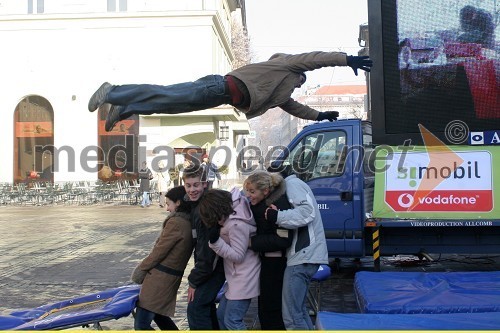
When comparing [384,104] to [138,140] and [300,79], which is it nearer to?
[300,79]

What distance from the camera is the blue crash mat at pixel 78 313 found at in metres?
5.30

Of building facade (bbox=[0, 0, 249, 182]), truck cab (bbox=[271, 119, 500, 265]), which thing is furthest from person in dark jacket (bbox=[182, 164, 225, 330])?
building facade (bbox=[0, 0, 249, 182])

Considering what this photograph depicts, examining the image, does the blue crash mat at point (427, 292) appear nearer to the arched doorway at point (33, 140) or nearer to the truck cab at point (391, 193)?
the truck cab at point (391, 193)

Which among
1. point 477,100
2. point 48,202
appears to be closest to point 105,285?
point 477,100

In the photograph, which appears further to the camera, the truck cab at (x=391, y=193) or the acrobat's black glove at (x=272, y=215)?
the truck cab at (x=391, y=193)

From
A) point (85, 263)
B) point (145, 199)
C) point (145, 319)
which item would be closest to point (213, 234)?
point (145, 319)

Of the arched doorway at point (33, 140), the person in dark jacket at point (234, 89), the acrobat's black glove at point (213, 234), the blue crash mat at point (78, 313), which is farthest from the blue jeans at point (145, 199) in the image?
the acrobat's black glove at point (213, 234)

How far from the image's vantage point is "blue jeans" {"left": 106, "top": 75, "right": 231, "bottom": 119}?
16.2 ft

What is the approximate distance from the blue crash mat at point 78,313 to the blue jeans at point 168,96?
175 centimetres

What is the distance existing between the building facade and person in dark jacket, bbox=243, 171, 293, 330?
2592 centimetres

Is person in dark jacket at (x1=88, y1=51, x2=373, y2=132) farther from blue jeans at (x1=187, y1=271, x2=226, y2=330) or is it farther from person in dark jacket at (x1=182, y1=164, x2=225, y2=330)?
blue jeans at (x1=187, y1=271, x2=226, y2=330)

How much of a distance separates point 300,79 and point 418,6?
1.28m

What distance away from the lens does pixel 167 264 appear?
17.2ft

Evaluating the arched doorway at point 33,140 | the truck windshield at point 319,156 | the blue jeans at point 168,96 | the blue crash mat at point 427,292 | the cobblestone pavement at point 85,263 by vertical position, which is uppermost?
the arched doorway at point 33,140
